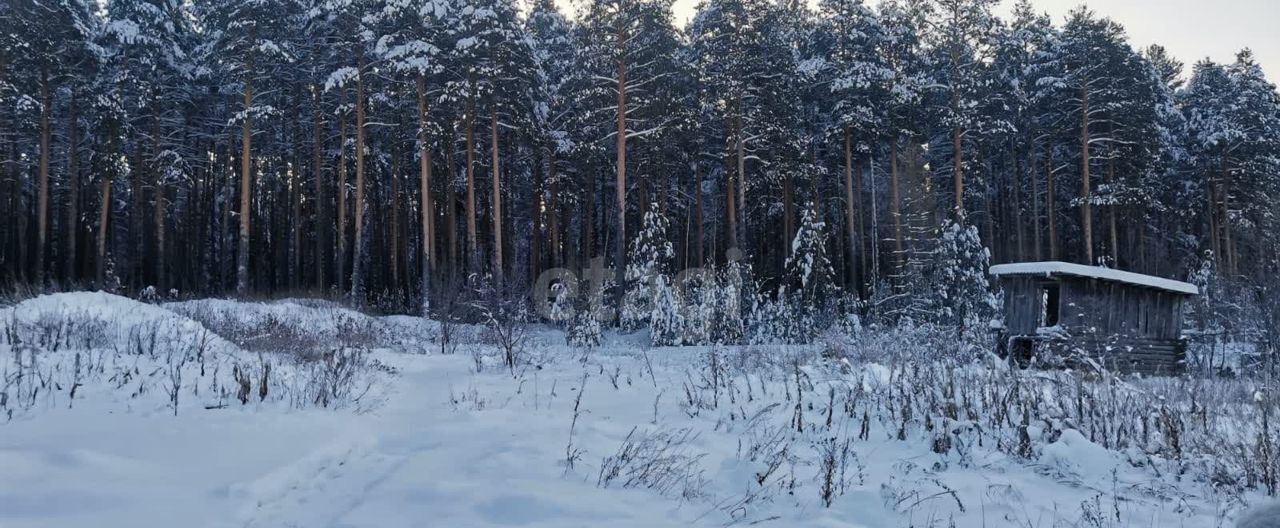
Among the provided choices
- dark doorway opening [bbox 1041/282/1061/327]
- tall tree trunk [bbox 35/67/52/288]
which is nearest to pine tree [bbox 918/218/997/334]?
dark doorway opening [bbox 1041/282/1061/327]

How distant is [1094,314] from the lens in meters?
15.3

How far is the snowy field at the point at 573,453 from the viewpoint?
A: 3.75 meters

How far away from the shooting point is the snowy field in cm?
375

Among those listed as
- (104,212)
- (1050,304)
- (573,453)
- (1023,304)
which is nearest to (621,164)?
(1023,304)

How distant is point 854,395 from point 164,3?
31.1m

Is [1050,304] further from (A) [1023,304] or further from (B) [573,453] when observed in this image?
(B) [573,453]

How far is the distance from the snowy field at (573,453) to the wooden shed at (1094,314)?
683cm

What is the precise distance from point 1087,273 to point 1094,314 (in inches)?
49.0

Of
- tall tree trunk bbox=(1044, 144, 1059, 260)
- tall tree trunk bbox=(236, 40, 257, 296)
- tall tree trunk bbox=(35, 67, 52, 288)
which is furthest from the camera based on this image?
tall tree trunk bbox=(1044, 144, 1059, 260)

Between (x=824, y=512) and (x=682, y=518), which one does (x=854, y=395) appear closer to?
(x=824, y=512)

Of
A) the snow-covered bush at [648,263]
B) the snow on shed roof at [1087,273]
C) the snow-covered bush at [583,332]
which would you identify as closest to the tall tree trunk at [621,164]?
the snow-covered bush at [648,263]

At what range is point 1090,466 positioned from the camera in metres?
5.18

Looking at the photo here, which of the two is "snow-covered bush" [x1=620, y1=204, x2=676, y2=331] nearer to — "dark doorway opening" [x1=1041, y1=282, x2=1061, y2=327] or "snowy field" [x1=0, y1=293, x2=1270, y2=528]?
"dark doorway opening" [x1=1041, y1=282, x2=1061, y2=327]

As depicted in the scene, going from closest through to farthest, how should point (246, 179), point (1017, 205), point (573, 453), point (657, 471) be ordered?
1. point (657, 471)
2. point (573, 453)
3. point (246, 179)
4. point (1017, 205)
